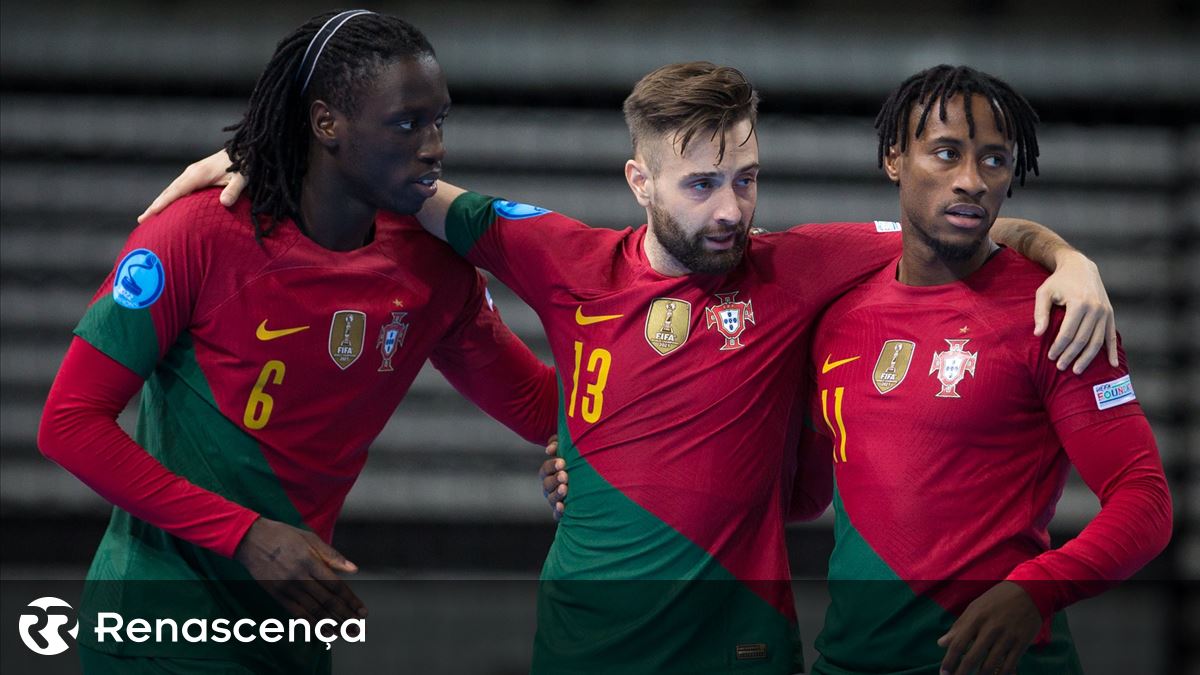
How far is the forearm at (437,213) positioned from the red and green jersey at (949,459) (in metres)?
1.07

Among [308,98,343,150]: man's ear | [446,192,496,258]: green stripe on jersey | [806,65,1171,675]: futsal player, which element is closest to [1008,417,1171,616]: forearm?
[806,65,1171,675]: futsal player

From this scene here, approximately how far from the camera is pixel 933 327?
272cm

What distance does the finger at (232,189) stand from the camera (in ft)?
9.64

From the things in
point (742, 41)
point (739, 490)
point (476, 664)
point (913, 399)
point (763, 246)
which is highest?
point (742, 41)

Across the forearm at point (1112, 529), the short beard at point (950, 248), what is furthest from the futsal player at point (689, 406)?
the forearm at point (1112, 529)

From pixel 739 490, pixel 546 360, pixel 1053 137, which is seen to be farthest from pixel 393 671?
pixel 1053 137

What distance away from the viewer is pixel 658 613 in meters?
2.79

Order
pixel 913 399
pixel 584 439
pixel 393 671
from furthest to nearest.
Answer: pixel 393 671, pixel 584 439, pixel 913 399

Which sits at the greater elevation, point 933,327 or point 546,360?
point 933,327

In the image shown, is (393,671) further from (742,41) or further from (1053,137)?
(1053,137)

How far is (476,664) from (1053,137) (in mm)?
3313

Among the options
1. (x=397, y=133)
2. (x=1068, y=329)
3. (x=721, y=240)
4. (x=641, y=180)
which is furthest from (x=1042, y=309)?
(x=397, y=133)

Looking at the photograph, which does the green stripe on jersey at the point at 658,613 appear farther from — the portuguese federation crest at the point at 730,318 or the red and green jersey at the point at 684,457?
the portuguese federation crest at the point at 730,318

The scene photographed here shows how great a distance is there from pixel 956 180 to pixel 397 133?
1226mm
